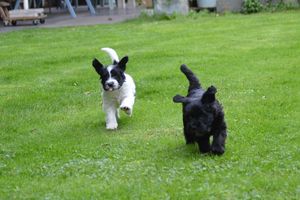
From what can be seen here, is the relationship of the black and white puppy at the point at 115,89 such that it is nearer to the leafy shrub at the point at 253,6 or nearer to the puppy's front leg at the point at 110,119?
the puppy's front leg at the point at 110,119

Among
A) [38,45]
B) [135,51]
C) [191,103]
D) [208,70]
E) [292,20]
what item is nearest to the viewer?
[191,103]

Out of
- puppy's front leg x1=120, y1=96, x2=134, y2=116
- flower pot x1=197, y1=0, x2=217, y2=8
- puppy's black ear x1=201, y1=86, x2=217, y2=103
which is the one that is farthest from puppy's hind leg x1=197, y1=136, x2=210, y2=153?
flower pot x1=197, y1=0, x2=217, y2=8

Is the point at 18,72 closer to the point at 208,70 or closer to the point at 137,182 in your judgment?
the point at 208,70

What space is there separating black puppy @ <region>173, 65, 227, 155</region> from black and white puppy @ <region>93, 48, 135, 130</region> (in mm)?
1025

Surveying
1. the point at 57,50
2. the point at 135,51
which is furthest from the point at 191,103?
the point at 57,50

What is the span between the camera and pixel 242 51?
34.3 feet

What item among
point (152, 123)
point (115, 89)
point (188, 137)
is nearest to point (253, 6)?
point (152, 123)

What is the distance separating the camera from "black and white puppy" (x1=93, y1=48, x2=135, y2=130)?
594cm

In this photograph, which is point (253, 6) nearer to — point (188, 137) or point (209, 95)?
point (188, 137)

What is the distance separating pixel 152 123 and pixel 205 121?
1510mm

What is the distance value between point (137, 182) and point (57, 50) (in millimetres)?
7779

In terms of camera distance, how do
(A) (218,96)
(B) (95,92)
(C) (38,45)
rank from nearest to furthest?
(A) (218,96) < (B) (95,92) < (C) (38,45)

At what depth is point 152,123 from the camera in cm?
637

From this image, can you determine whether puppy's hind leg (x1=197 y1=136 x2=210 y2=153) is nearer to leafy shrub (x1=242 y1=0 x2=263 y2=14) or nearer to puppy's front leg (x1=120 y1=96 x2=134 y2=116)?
puppy's front leg (x1=120 y1=96 x2=134 y2=116)
